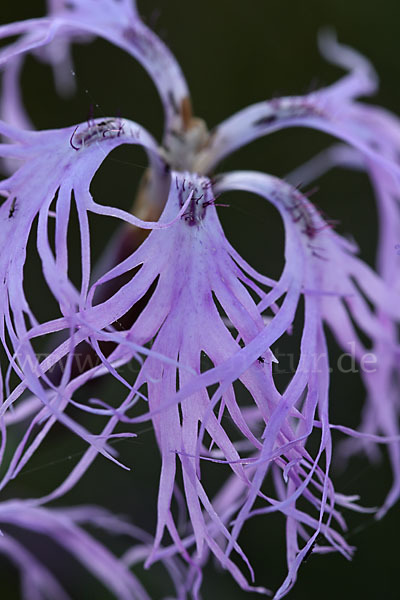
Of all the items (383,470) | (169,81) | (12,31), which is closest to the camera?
(12,31)

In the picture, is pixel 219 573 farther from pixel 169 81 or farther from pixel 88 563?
pixel 169 81

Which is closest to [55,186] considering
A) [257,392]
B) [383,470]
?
[257,392]

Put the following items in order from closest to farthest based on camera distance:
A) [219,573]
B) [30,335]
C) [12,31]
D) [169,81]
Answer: [30,335] → [12,31] → [169,81] → [219,573]

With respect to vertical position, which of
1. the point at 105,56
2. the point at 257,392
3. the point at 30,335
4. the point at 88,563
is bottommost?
the point at 88,563

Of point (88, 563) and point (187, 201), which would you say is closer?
point (187, 201)

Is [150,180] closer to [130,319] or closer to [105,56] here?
[130,319]

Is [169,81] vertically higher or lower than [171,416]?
higher
